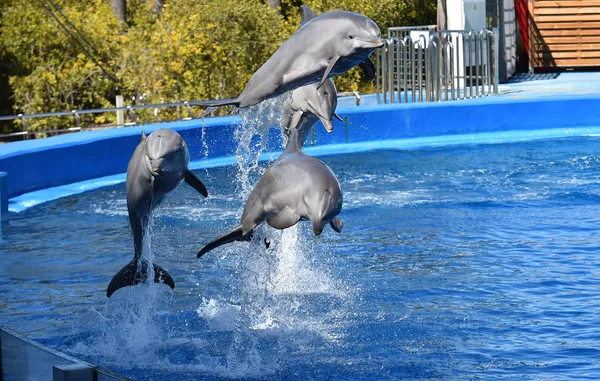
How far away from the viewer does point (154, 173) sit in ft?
17.6

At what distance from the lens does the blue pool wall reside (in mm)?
11906

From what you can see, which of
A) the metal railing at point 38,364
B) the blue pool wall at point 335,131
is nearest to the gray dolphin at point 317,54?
the metal railing at point 38,364

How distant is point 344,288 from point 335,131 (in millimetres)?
7671

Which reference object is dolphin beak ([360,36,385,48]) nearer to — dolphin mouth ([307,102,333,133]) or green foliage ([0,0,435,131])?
dolphin mouth ([307,102,333,133])

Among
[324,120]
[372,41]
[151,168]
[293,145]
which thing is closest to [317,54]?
[372,41]

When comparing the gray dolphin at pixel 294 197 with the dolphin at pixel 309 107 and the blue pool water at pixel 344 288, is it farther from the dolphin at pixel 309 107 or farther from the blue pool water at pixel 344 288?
the blue pool water at pixel 344 288

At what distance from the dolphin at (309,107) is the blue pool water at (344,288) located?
0.83 m

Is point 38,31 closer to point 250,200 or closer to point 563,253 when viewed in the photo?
point 563,253

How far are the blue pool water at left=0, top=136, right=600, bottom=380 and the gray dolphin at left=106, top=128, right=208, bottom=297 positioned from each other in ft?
2.56

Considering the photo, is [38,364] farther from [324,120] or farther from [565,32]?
[565,32]

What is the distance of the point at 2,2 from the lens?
18703mm

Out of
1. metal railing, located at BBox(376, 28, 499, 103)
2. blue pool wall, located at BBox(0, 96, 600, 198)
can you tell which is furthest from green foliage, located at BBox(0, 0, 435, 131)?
metal railing, located at BBox(376, 28, 499, 103)

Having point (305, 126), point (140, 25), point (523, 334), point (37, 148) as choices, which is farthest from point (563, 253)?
point (140, 25)

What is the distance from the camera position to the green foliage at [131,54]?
16.3 m
